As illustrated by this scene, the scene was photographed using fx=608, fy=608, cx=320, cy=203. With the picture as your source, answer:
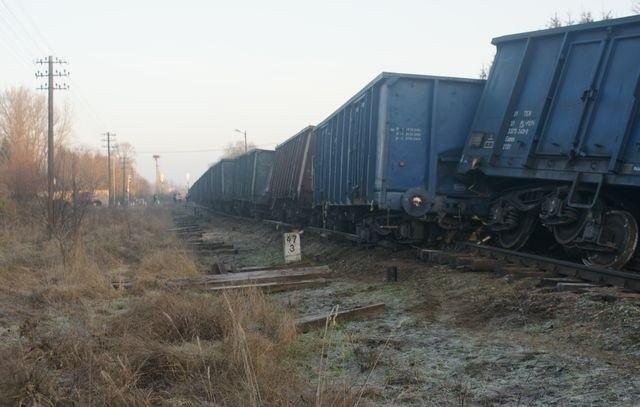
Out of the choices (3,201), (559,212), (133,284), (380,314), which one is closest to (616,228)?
(559,212)

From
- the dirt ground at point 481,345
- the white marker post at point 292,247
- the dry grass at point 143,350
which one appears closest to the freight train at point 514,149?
the white marker post at point 292,247

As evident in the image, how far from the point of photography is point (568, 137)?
9086 millimetres

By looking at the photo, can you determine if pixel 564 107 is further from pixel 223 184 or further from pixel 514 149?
pixel 223 184

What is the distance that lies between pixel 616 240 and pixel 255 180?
25.5 meters

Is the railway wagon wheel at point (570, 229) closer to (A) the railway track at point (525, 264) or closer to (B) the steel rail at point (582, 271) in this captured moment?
(A) the railway track at point (525, 264)

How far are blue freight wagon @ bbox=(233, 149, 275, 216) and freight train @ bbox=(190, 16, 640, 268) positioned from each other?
16.0 metres

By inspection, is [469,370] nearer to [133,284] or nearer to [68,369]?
[68,369]

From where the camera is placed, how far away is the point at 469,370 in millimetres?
4875

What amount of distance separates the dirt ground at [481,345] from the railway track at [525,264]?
11.4 inches

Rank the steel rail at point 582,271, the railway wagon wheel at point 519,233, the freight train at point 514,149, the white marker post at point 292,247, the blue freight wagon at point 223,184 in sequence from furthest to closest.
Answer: the blue freight wagon at point 223,184 → the white marker post at point 292,247 → the railway wagon wheel at point 519,233 → the freight train at point 514,149 → the steel rail at point 582,271

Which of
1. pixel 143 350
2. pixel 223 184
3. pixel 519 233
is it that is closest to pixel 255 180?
pixel 223 184

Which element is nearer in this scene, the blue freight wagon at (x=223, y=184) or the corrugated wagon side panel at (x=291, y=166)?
the corrugated wagon side panel at (x=291, y=166)

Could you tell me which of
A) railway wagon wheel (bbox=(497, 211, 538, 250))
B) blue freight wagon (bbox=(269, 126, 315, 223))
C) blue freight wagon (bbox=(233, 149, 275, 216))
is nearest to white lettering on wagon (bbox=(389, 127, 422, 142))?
railway wagon wheel (bbox=(497, 211, 538, 250))

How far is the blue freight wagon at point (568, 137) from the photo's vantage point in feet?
27.0
